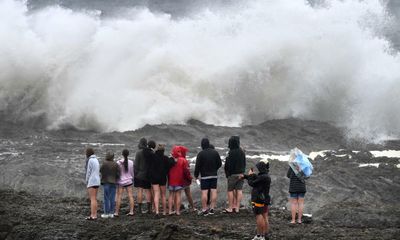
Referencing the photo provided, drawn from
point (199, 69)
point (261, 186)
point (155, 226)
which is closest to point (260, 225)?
point (261, 186)

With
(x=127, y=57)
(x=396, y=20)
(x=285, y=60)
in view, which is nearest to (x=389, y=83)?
(x=285, y=60)

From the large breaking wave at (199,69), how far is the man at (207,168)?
1258 cm

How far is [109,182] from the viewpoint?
43.9 feet

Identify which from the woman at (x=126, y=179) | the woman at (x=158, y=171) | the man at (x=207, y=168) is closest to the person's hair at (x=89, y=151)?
the woman at (x=126, y=179)

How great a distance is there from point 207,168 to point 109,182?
203 cm

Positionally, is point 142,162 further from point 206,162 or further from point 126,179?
point 206,162

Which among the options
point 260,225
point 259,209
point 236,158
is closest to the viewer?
point 260,225

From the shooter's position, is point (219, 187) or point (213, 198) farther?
point (219, 187)

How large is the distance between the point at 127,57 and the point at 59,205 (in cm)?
1588

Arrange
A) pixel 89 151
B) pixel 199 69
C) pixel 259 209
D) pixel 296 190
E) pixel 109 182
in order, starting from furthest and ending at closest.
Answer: pixel 199 69 < pixel 109 182 < pixel 89 151 < pixel 296 190 < pixel 259 209

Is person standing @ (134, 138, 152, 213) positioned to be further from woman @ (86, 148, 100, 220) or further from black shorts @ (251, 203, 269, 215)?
black shorts @ (251, 203, 269, 215)

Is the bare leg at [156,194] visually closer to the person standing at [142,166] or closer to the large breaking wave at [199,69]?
the person standing at [142,166]

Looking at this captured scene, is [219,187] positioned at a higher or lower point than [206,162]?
lower

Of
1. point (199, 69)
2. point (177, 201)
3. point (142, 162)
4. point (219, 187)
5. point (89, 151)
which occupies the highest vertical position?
point (199, 69)
